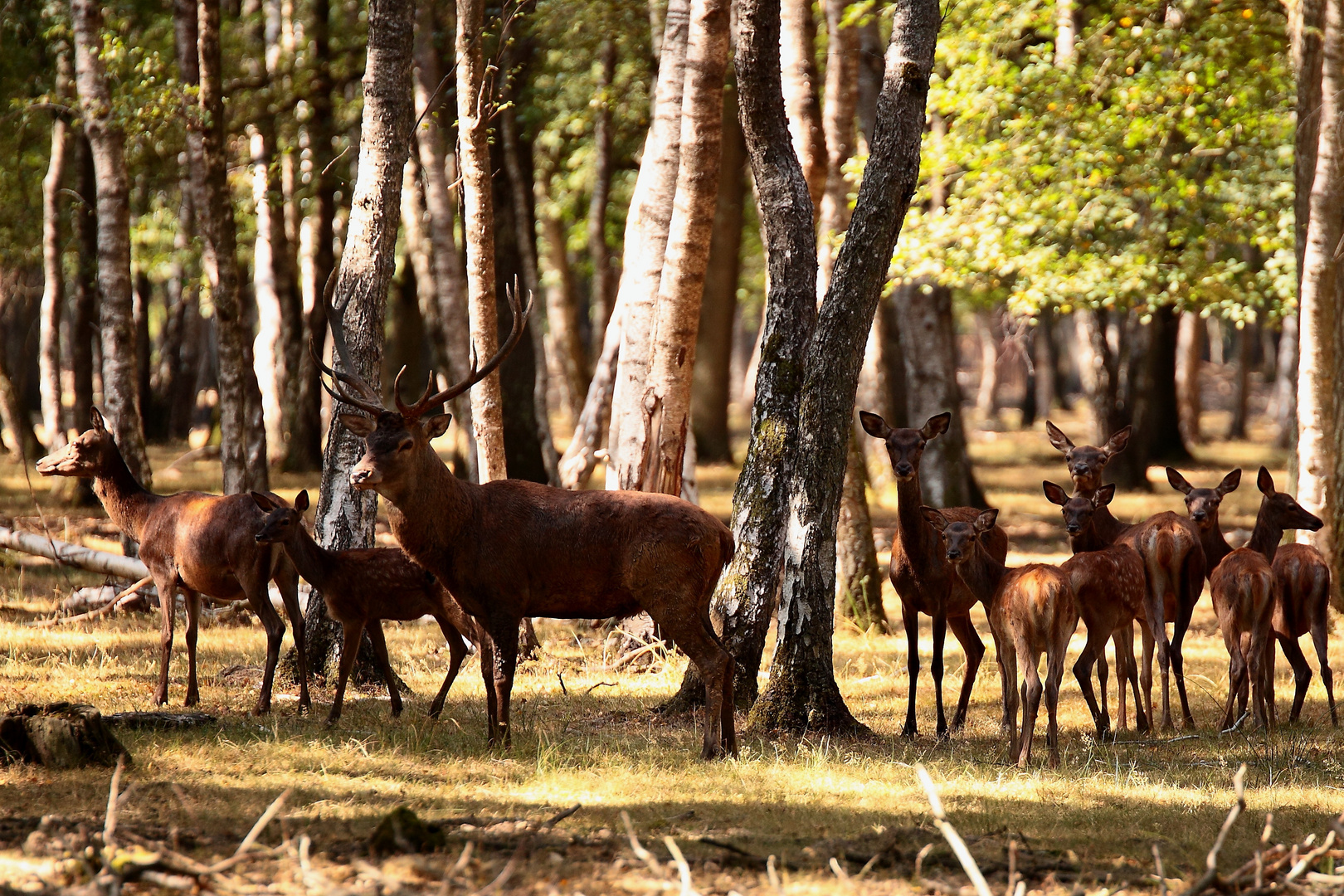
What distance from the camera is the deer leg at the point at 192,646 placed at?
28.7 ft

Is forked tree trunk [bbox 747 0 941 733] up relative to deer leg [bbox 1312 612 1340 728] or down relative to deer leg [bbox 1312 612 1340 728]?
up

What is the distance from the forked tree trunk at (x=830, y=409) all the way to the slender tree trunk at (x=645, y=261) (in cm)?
277

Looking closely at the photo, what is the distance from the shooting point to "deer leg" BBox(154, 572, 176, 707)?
28.5 feet

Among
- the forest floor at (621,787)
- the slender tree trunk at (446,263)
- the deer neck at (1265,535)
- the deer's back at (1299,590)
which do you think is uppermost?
the slender tree trunk at (446,263)

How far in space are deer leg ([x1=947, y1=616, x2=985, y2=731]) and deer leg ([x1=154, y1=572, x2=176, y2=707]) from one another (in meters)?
5.02

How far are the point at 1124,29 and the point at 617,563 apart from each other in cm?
1174

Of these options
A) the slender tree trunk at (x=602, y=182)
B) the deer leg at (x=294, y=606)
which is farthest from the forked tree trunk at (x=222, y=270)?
the slender tree trunk at (x=602, y=182)

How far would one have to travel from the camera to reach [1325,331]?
12.3 metres

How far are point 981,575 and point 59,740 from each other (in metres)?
5.20

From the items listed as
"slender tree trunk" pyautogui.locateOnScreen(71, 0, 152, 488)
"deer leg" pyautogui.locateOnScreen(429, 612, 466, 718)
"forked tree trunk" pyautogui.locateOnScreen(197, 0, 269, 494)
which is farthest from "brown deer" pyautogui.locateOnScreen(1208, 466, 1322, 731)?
"slender tree trunk" pyautogui.locateOnScreen(71, 0, 152, 488)

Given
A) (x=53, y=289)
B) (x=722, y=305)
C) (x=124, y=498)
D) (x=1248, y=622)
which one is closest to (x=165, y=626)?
(x=124, y=498)

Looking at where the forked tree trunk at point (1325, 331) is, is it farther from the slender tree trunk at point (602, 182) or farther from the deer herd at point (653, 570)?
the slender tree trunk at point (602, 182)

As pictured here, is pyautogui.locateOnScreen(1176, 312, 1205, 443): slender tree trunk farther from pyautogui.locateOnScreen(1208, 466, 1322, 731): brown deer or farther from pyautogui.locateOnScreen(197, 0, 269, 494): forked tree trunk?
Answer: pyautogui.locateOnScreen(197, 0, 269, 494): forked tree trunk

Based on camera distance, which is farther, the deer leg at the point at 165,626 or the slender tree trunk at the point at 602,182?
the slender tree trunk at the point at 602,182
